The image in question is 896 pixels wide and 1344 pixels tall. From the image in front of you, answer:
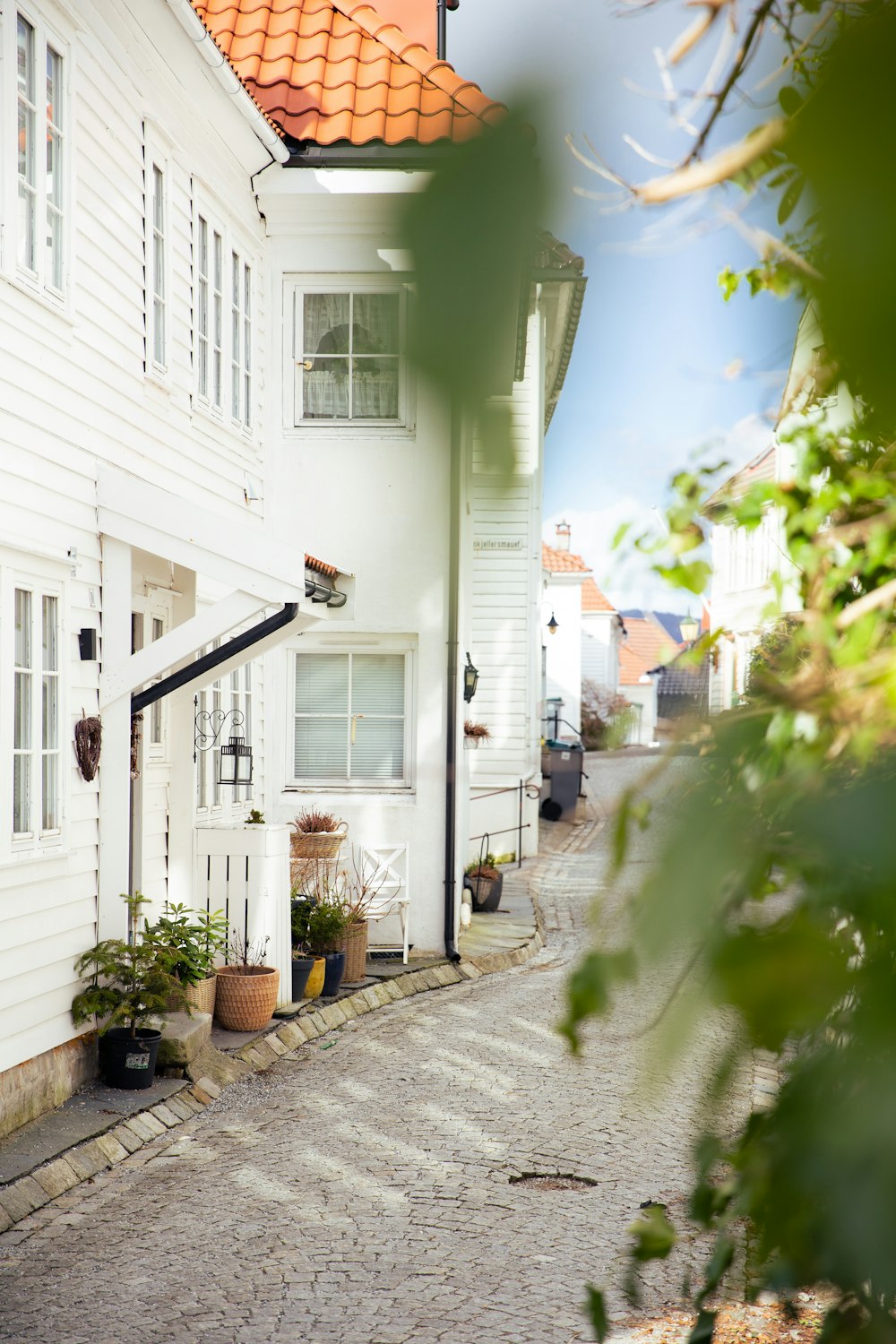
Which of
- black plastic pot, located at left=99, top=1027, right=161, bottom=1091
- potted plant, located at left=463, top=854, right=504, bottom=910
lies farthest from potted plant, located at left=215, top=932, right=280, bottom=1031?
potted plant, located at left=463, top=854, right=504, bottom=910

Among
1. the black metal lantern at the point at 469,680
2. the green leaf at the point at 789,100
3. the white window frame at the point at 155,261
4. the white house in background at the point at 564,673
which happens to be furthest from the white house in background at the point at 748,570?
the white house in background at the point at 564,673

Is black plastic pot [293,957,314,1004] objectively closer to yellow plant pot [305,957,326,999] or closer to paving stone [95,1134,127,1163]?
yellow plant pot [305,957,326,999]

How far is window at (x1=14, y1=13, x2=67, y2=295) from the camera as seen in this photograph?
6.05 metres

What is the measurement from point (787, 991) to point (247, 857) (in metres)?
7.97

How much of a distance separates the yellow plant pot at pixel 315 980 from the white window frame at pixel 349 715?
2026 mm

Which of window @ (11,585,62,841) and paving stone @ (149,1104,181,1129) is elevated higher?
window @ (11,585,62,841)

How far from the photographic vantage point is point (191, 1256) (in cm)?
484

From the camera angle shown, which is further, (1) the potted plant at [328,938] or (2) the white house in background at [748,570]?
(1) the potted plant at [328,938]

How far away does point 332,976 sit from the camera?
941 centimetres

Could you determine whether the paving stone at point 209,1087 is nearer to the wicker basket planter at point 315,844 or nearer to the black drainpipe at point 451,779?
the wicker basket planter at point 315,844

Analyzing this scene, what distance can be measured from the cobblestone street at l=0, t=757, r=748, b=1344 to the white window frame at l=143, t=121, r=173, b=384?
420 centimetres

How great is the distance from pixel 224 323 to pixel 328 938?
4343 mm

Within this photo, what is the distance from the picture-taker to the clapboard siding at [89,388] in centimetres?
609

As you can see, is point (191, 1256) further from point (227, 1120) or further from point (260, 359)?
point (260, 359)
